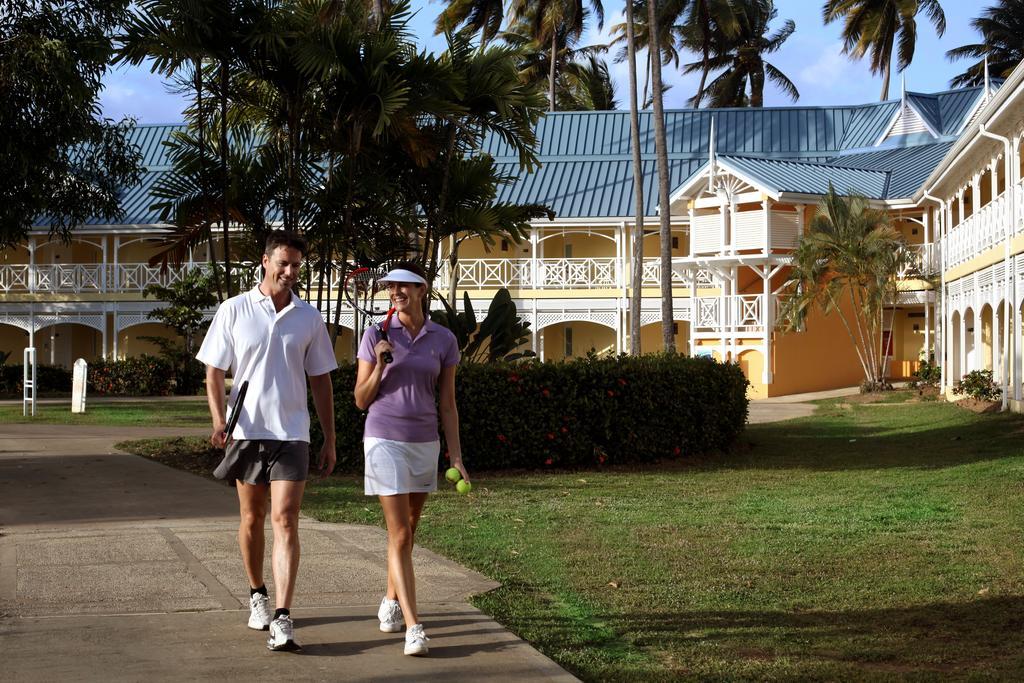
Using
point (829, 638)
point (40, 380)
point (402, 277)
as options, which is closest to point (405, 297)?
point (402, 277)

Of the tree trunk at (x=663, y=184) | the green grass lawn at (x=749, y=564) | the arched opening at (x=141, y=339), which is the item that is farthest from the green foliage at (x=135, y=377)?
the green grass lawn at (x=749, y=564)

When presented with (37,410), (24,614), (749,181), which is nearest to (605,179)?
(749,181)

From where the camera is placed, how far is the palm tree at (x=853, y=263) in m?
28.5

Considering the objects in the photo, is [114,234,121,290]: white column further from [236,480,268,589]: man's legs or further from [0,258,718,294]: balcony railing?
[236,480,268,589]: man's legs

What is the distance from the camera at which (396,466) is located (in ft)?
17.3

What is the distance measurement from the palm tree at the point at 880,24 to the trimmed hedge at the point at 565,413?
31249 millimetres

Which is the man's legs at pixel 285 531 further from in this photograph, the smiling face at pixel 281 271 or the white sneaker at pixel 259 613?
the smiling face at pixel 281 271

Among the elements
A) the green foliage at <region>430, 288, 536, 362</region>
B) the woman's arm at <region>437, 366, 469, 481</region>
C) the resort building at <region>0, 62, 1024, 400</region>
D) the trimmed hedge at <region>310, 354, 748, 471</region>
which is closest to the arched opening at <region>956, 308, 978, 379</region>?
the resort building at <region>0, 62, 1024, 400</region>

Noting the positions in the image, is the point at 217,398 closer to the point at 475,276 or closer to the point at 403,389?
the point at 403,389

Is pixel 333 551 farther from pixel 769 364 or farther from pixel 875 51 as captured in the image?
pixel 875 51

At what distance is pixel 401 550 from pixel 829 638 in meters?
1.95

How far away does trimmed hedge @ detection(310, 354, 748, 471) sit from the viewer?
1266cm

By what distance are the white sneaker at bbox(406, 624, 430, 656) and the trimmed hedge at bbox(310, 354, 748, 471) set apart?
745 centimetres

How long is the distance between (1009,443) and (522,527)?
8921 millimetres
